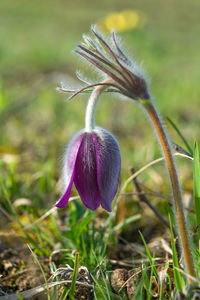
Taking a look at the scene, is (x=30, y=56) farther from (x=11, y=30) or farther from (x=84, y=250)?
(x=84, y=250)

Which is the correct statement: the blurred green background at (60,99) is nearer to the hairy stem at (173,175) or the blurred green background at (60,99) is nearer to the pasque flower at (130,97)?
the pasque flower at (130,97)

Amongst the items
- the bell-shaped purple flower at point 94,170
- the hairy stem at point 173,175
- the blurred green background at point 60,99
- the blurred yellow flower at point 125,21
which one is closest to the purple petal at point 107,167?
the bell-shaped purple flower at point 94,170

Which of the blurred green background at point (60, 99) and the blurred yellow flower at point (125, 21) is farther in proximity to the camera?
the blurred yellow flower at point (125, 21)

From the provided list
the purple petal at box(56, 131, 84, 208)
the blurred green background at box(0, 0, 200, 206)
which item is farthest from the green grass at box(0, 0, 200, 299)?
the purple petal at box(56, 131, 84, 208)

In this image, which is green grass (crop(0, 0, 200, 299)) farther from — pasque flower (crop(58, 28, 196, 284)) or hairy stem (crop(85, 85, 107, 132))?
hairy stem (crop(85, 85, 107, 132))

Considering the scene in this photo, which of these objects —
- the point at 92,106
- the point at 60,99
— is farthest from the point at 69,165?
the point at 60,99
